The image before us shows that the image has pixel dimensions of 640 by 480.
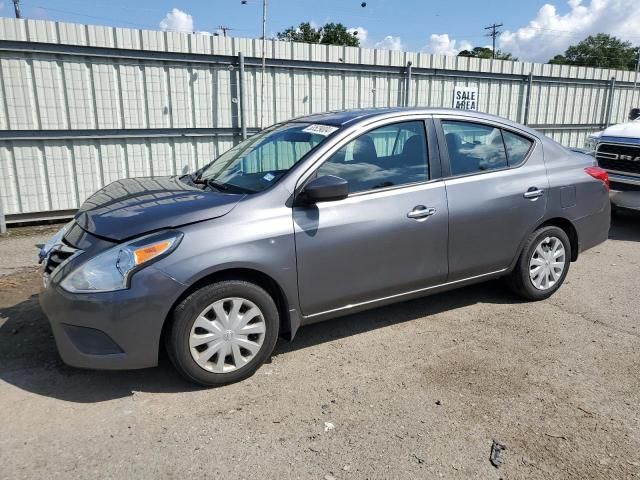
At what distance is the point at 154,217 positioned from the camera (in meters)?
3.20

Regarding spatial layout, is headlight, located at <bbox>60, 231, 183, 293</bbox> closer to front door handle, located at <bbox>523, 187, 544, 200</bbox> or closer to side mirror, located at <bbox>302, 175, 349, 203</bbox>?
side mirror, located at <bbox>302, 175, 349, 203</bbox>

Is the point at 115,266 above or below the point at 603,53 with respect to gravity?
below

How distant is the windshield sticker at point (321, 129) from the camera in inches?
149

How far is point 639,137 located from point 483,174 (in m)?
4.45

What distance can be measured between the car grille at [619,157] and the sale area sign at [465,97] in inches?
125

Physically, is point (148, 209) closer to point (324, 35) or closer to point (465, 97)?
point (465, 97)

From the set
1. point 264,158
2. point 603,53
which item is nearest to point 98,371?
point 264,158

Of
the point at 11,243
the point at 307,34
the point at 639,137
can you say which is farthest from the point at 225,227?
the point at 307,34

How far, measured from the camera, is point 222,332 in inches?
127

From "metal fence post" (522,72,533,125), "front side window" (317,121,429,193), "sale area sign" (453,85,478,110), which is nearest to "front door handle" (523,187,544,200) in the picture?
"front side window" (317,121,429,193)

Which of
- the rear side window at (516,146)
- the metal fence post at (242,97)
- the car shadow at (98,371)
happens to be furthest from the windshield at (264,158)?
the metal fence post at (242,97)

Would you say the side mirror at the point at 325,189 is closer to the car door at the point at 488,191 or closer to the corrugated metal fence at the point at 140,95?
the car door at the point at 488,191

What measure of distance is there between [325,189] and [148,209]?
1.17 meters

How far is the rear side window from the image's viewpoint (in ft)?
14.7
